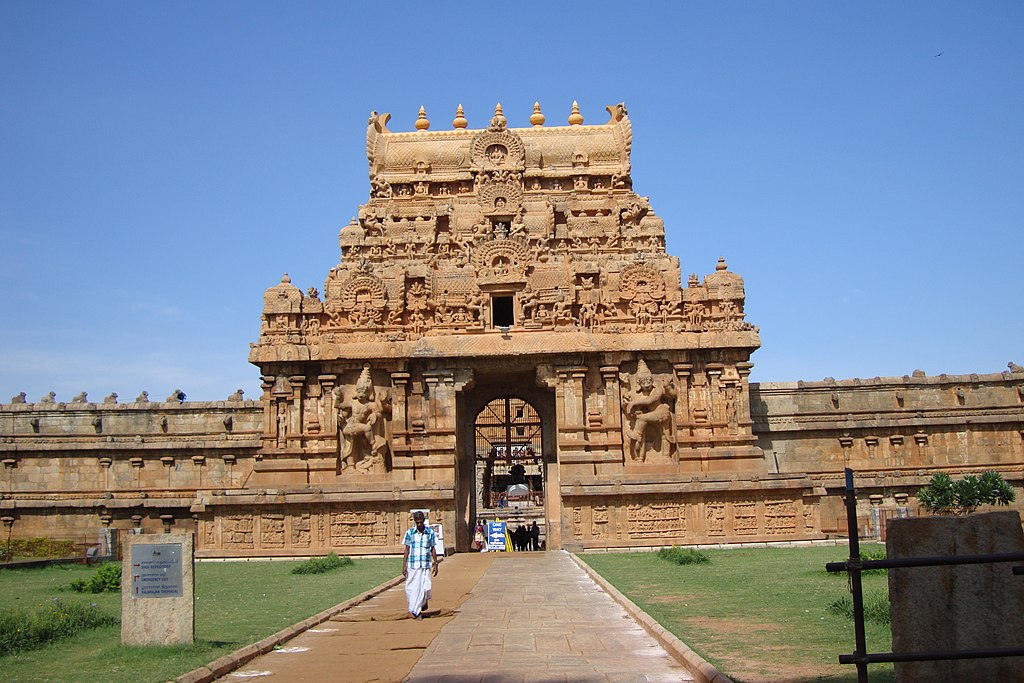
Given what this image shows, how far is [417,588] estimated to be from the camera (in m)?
13.6

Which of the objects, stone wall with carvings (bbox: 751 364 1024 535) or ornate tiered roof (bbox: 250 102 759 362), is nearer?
ornate tiered roof (bbox: 250 102 759 362)

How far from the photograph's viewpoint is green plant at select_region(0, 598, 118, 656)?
11422mm

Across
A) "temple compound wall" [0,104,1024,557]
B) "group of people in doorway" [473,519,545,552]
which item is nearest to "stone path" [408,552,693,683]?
"temple compound wall" [0,104,1024,557]

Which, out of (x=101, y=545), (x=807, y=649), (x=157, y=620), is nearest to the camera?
(x=807, y=649)

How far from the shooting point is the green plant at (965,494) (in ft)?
83.9

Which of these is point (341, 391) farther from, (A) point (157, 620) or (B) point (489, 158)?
(A) point (157, 620)

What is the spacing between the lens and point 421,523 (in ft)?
48.3

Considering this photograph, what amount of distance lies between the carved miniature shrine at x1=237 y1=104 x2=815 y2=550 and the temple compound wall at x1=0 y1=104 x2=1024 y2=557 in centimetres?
6

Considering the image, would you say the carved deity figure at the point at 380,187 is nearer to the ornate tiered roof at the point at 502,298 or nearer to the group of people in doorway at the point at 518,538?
the ornate tiered roof at the point at 502,298

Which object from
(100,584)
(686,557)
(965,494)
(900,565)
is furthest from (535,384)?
(900,565)

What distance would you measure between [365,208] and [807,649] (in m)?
28.4

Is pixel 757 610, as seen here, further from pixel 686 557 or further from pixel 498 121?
pixel 498 121

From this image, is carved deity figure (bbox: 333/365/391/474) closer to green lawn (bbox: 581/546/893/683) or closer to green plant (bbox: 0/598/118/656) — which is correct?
green lawn (bbox: 581/546/893/683)

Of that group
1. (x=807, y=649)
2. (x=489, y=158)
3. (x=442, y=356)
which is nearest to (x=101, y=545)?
(x=442, y=356)
